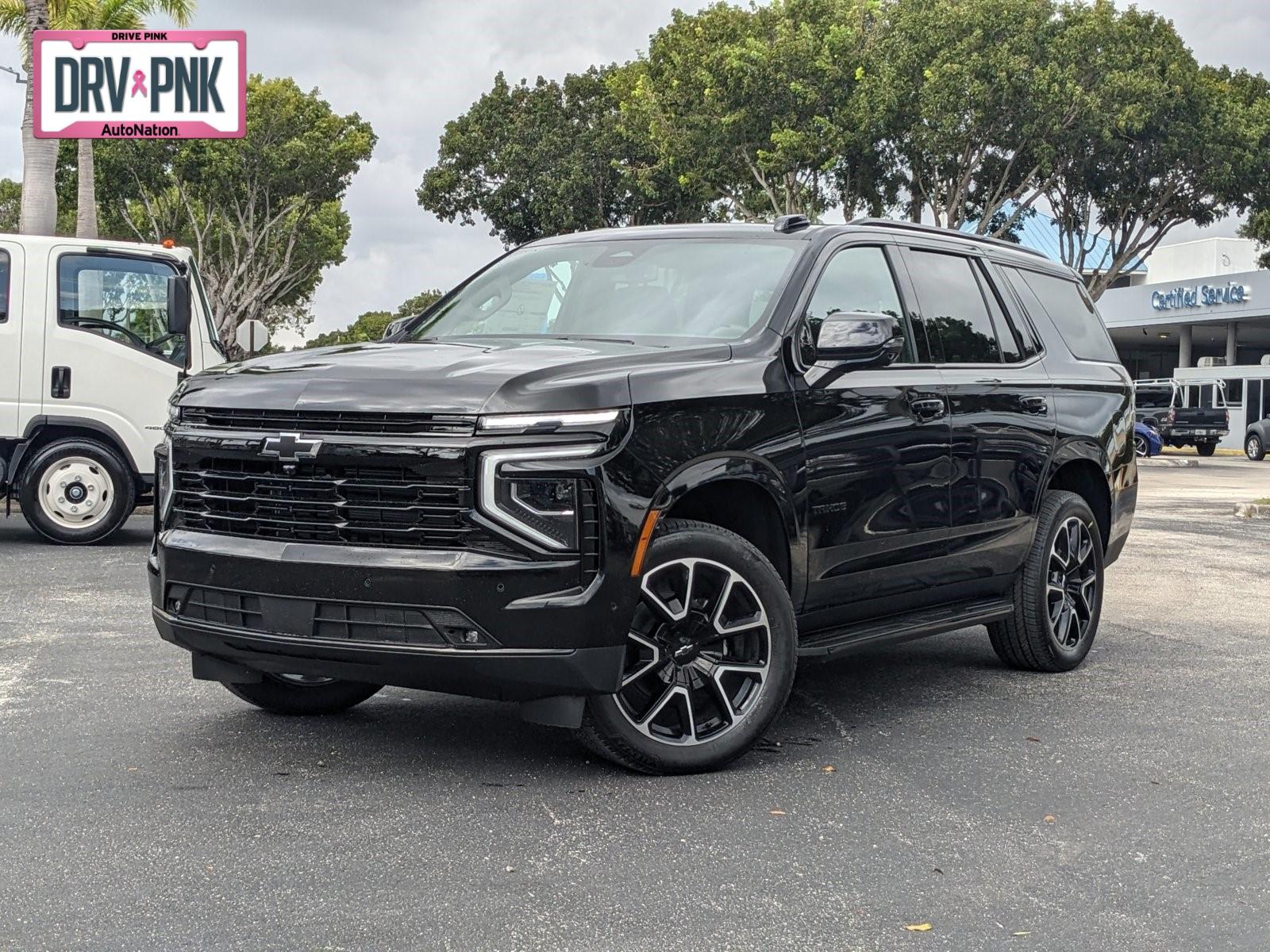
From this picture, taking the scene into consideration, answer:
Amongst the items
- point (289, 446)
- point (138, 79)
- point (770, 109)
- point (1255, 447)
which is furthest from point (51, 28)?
point (1255, 447)

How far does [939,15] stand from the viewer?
31.3 m

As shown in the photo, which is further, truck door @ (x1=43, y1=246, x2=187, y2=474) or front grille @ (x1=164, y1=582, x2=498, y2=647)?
truck door @ (x1=43, y1=246, x2=187, y2=474)

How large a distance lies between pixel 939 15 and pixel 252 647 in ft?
95.2

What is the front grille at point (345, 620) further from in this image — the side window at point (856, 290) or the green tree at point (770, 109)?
the green tree at point (770, 109)

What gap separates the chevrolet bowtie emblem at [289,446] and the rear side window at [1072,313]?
378 centimetres

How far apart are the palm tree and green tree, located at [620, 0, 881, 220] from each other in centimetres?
1108

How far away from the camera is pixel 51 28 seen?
84.9ft

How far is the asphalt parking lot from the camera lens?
375 cm

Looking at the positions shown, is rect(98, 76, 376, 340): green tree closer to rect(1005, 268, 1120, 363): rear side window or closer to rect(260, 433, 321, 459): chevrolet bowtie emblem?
rect(1005, 268, 1120, 363): rear side window

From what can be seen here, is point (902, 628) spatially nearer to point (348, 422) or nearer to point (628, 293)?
point (628, 293)

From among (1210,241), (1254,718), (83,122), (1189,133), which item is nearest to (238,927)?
(1254,718)

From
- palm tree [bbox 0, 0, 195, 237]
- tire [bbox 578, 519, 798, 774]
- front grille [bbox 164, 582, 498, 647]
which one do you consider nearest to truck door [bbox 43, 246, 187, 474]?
front grille [bbox 164, 582, 498, 647]

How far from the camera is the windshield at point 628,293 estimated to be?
5.77 meters

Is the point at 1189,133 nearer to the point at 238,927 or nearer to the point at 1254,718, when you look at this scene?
the point at 1254,718
